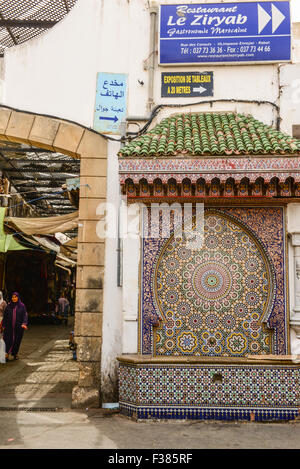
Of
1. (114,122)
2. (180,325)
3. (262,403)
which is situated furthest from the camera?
(114,122)

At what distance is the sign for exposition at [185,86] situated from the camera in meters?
7.65

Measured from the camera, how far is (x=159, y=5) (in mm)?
7883

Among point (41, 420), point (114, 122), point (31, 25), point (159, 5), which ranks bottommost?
point (41, 420)

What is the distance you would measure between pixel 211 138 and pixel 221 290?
7.81 ft

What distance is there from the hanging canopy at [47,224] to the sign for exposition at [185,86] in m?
2.74

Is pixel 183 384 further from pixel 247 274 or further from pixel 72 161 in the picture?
pixel 72 161

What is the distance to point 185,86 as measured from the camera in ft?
25.1

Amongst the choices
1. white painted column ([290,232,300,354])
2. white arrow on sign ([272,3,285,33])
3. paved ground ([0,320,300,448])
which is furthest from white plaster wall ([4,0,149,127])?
paved ground ([0,320,300,448])

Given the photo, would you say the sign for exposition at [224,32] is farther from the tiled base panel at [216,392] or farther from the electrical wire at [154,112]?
the tiled base panel at [216,392]

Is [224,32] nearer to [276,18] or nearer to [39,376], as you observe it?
[276,18]

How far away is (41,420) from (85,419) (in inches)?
24.1

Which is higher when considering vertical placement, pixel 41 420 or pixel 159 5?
pixel 159 5

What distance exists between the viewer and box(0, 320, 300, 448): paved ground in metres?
5.14

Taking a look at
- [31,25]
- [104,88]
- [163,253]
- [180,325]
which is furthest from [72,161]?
[180,325]
